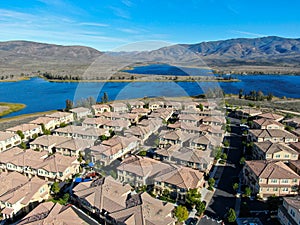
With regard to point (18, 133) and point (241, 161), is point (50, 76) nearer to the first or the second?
point (18, 133)

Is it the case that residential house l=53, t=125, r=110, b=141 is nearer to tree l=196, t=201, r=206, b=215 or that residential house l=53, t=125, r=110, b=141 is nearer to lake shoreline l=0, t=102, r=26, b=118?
tree l=196, t=201, r=206, b=215

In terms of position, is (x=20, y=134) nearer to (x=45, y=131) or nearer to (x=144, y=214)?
(x=45, y=131)

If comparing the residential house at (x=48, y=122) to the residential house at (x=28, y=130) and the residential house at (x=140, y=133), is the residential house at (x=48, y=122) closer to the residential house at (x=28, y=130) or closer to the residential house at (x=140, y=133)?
the residential house at (x=28, y=130)

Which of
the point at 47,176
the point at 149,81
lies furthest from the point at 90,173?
the point at 149,81

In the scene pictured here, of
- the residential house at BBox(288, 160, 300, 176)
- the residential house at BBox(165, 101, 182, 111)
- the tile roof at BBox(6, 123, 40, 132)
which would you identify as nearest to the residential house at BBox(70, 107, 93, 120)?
the tile roof at BBox(6, 123, 40, 132)

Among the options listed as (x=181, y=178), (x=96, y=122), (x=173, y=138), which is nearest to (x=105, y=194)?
(x=181, y=178)

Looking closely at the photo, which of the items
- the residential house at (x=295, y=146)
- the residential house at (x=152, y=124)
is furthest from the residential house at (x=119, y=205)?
the residential house at (x=295, y=146)
